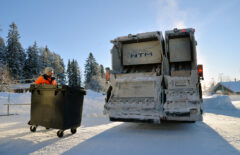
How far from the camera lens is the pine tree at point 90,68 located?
48.8 metres

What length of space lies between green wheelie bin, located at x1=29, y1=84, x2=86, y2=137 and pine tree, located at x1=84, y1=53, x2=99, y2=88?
45166mm

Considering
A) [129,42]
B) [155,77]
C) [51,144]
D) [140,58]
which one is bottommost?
[51,144]

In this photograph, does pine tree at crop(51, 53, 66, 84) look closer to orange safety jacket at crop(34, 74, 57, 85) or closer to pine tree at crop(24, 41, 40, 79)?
pine tree at crop(24, 41, 40, 79)

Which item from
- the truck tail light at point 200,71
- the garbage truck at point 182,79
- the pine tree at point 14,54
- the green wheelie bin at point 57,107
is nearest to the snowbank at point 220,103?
the garbage truck at point 182,79

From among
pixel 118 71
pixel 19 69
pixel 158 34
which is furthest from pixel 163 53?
pixel 19 69

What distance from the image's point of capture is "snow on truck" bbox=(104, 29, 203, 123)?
3.81 m

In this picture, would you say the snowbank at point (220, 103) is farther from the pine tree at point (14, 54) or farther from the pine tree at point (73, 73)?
the pine tree at point (73, 73)

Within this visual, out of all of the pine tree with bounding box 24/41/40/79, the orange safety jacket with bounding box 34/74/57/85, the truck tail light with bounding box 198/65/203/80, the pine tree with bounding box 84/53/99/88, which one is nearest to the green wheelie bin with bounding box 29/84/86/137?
the orange safety jacket with bounding box 34/74/57/85

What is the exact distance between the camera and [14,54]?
1328 inches

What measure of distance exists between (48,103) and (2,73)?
23.3 metres

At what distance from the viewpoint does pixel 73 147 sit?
288cm

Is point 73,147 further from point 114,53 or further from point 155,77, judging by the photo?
point 114,53

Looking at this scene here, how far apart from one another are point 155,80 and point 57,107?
245 centimetres

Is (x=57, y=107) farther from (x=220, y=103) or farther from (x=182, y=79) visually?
(x=220, y=103)
